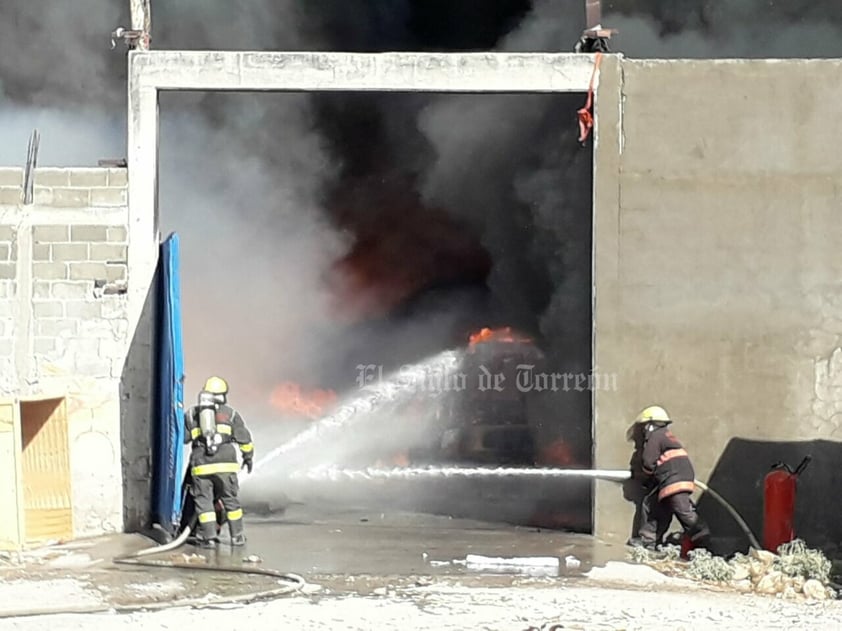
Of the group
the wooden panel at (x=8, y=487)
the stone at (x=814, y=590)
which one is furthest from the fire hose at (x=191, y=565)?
the stone at (x=814, y=590)

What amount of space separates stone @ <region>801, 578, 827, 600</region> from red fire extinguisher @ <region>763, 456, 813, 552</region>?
1336 millimetres

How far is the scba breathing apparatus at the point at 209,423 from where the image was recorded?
956 centimetres

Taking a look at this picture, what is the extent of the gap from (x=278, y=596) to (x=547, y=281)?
10720 mm

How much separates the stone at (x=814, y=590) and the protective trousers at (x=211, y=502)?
4.42 meters

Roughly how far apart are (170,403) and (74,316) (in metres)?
1.18

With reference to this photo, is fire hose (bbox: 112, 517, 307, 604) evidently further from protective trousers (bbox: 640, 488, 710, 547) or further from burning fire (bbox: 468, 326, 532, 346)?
burning fire (bbox: 468, 326, 532, 346)

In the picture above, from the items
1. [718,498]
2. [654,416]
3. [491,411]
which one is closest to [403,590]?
[654,416]

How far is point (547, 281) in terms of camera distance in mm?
17703

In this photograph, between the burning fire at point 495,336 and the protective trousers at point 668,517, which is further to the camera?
the burning fire at point 495,336

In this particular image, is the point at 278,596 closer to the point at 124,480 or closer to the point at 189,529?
the point at 189,529

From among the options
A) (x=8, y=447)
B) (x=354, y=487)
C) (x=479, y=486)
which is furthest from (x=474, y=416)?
(x=8, y=447)

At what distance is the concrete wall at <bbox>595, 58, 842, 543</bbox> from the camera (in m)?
10.1

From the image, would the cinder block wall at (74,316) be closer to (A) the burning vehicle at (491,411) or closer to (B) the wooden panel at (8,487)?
(B) the wooden panel at (8,487)

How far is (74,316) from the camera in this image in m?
10.2
